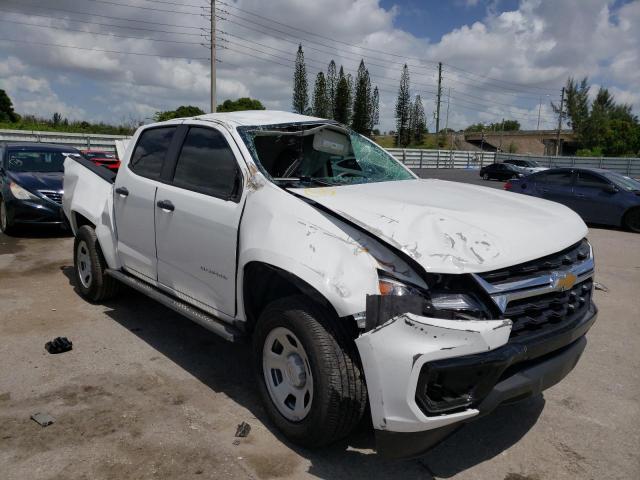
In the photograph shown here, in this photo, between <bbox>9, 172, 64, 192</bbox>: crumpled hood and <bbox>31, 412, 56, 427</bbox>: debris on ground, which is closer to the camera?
<bbox>31, 412, 56, 427</bbox>: debris on ground

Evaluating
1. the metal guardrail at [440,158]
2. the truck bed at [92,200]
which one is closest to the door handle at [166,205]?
the truck bed at [92,200]

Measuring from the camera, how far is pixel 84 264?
5.75 m

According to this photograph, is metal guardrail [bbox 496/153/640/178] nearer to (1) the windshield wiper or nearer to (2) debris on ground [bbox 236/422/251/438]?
(1) the windshield wiper

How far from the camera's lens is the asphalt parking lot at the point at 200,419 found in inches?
115

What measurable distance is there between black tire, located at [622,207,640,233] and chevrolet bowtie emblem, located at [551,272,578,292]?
36.1 ft

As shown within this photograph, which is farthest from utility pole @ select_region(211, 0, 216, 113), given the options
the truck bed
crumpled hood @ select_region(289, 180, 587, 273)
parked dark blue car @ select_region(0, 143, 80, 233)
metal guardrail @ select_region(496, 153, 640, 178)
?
crumpled hood @ select_region(289, 180, 587, 273)

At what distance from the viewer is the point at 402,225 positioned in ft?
9.04

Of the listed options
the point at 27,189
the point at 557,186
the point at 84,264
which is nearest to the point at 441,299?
the point at 84,264

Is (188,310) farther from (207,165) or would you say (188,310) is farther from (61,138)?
(61,138)

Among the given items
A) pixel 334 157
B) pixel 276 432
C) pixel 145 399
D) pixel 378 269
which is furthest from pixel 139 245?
pixel 378 269

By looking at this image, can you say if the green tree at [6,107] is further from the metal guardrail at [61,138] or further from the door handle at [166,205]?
the door handle at [166,205]

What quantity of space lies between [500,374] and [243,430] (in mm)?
1577

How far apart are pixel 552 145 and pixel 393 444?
3858 inches

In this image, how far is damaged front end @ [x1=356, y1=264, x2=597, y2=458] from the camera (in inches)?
96.1
